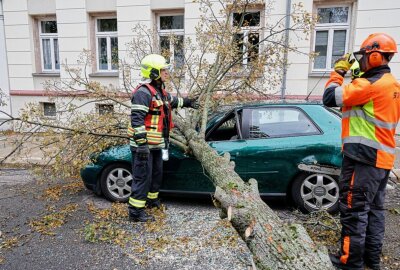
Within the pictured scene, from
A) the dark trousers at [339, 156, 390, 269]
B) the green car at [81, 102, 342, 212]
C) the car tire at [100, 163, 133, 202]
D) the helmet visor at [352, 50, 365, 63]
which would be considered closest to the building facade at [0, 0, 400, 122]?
the car tire at [100, 163, 133, 202]

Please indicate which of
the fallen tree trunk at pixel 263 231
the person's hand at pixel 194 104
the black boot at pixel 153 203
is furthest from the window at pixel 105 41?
the fallen tree trunk at pixel 263 231

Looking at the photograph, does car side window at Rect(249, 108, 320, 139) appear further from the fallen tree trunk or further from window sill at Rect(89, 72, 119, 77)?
window sill at Rect(89, 72, 119, 77)

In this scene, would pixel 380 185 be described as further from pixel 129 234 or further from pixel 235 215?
pixel 129 234

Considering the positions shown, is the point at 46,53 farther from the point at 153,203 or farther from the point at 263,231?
the point at 263,231

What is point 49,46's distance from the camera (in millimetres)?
11227

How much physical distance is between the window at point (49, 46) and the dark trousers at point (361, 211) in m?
10.8

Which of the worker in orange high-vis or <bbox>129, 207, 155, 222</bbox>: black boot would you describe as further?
<bbox>129, 207, 155, 222</bbox>: black boot

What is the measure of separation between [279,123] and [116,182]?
2.35 m

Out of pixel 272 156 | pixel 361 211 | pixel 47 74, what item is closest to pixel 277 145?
pixel 272 156

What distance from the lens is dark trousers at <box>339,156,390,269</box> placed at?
2736 mm

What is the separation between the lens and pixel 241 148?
4109mm

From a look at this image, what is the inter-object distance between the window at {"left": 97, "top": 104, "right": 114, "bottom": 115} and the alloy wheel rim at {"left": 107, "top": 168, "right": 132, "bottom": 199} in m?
1.08

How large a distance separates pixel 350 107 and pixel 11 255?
3.56 m

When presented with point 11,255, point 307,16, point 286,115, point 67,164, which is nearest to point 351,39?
point 307,16
